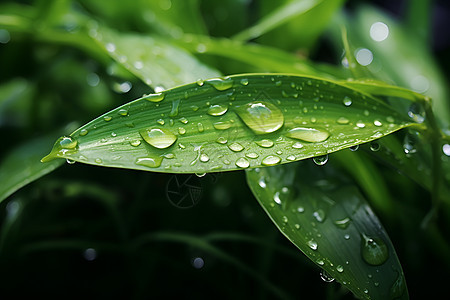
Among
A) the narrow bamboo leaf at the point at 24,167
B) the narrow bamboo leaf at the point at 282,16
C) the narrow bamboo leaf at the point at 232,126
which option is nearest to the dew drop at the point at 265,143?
the narrow bamboo leaf at the point at 232,126

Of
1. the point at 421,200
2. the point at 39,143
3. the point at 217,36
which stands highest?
the point at 217,36

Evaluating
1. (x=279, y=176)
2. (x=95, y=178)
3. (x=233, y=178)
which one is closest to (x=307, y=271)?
(x=233, y=178)

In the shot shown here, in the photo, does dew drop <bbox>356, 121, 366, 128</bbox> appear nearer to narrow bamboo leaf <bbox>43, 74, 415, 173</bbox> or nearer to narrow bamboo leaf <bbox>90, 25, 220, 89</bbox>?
narrow bamboo leaf <bbox>43, 74, 415, 173</bbox>

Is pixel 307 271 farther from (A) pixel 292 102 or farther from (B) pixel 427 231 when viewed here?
(A) pixel 292 102

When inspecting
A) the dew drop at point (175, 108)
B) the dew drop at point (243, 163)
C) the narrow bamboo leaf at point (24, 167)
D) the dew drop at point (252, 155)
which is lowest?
the narrow bamboo leaf at point (24, 167)

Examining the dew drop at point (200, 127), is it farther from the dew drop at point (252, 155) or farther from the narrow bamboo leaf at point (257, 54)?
the narrow bamboo leaf at point (257, 54)

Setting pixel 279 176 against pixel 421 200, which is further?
pixel 421 200
